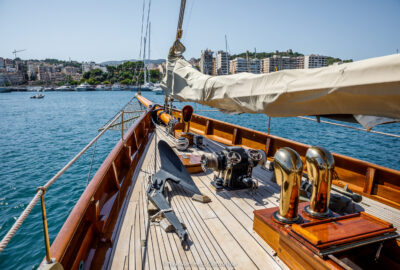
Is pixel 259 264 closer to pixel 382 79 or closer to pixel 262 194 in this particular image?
pixel 262 194

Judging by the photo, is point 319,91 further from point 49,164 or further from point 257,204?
point 49,164

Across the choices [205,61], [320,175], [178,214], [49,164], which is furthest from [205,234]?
[205,61]

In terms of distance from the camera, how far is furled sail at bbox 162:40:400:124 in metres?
1.05

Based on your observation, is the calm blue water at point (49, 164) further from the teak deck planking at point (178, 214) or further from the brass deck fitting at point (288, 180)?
the brass deck fitting at point (288, 180)

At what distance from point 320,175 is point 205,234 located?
995 mm

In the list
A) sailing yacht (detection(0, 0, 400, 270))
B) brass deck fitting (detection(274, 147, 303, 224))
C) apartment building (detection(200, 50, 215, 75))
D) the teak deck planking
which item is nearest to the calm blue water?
the teak deck planking

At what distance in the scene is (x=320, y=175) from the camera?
1632mm

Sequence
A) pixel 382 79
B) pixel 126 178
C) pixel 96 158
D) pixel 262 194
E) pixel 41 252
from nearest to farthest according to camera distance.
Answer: pixel 382 79 < pixel 262 194 < pixel 126 178 < pixel 41 252 < pixel 96 158

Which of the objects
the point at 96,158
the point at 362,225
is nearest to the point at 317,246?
the point at 362,225

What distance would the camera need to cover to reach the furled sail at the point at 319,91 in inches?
41.5

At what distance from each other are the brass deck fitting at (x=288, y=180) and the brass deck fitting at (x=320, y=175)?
0.09 metres

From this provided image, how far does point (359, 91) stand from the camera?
1129 mm

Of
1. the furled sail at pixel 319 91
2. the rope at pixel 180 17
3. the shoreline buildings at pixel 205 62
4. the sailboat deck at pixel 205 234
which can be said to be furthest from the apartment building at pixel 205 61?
the furled sail at pixel 319 91

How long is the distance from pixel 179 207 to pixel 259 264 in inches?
38.6
